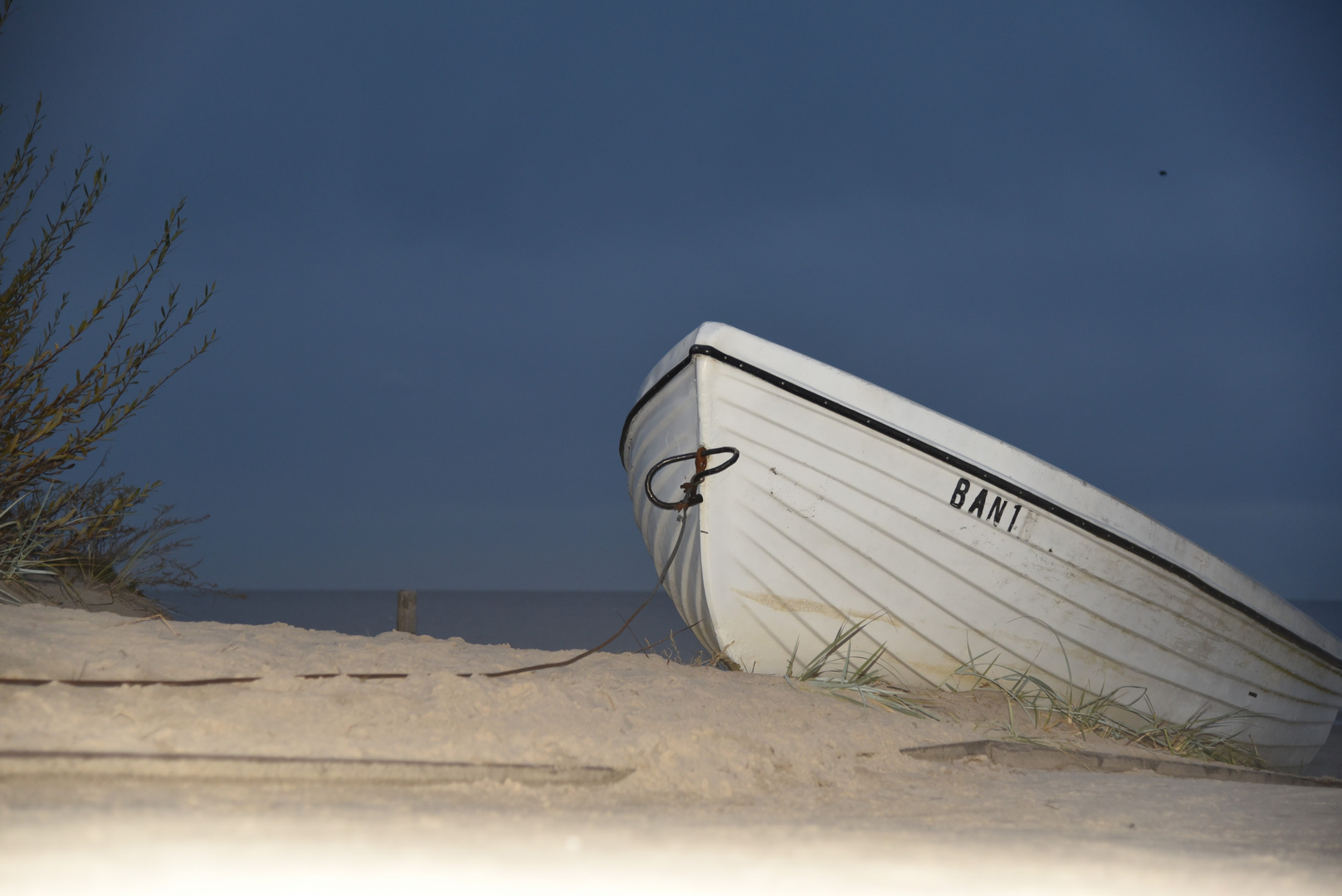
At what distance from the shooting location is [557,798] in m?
1.90

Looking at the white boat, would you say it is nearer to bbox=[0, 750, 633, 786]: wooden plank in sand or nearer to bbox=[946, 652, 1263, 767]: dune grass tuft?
bbox=[946, 652, 1263, 767]: dune grass tuft

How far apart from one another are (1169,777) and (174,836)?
3.05 meters

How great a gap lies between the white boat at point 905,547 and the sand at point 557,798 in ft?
1.68

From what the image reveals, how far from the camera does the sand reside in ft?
4.36

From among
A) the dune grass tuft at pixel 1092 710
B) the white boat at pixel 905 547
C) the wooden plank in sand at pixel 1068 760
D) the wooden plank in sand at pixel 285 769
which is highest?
the white boat at pixel 905 547

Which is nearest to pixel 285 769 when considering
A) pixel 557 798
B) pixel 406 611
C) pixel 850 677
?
pixel 557 798

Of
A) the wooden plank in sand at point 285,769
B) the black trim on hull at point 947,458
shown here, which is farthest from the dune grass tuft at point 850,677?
the wooden plank in sand at point 285,769

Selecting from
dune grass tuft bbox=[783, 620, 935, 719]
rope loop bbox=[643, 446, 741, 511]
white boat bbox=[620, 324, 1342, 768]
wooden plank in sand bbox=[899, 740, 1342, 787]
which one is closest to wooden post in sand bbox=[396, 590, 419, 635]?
white boat bbox=[620, 324, 1342, 768]

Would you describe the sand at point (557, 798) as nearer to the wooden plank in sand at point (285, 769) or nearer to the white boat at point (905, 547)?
the wooden plank in sand at point (285, 769)

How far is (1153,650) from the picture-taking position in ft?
12.7

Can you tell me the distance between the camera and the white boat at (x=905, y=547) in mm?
3463

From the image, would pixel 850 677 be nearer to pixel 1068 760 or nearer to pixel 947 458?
pixel 1068 760

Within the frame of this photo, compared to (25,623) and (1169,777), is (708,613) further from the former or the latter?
(25,623)

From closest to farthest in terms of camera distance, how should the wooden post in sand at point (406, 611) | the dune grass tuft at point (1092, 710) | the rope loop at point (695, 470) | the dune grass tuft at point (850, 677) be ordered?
the dune grass tuft at point (850, 677)
the rope loop at point (695, 470)
the dune grass tuft at point (1092, 710)
the wooden post in sand at point (406, 611)
